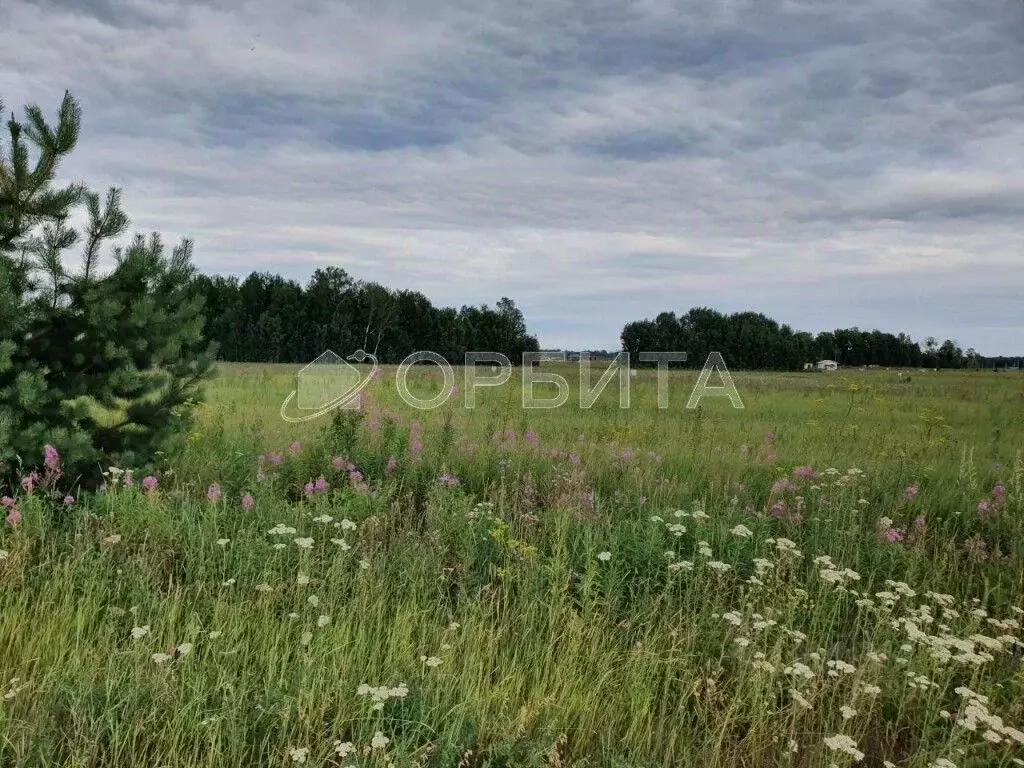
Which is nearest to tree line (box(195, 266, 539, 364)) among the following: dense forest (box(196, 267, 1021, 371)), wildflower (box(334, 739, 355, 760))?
dense forest (box(196, 267, 1021, 371))

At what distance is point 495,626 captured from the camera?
3660 mm

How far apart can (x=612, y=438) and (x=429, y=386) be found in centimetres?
690

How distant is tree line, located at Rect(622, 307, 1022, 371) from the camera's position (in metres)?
31.3

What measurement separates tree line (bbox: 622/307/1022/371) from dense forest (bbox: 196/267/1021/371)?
0.07 meters

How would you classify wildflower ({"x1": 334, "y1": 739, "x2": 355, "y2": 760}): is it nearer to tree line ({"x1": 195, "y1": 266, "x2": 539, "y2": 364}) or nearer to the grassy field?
the grassy field

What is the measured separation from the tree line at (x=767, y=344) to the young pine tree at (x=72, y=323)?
67.7 feet

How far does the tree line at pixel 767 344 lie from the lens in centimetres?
3127

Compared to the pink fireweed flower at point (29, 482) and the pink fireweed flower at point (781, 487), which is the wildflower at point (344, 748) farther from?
the pink fireweed flower at point (781, 487)

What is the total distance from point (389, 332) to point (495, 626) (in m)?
45.8

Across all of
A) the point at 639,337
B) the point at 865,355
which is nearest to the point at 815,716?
the point at 639,337

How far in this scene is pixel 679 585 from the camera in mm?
4137

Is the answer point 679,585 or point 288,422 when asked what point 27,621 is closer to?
point 679,585

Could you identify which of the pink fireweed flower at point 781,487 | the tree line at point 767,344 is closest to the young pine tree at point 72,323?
the pink fireweed flower at point 781,487

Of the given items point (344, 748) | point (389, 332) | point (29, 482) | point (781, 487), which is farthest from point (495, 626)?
point (389, 332)
